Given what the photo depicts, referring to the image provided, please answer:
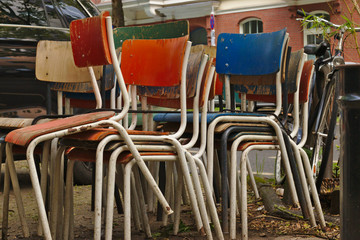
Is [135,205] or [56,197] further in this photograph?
[135,205]

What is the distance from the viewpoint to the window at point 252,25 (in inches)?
1022

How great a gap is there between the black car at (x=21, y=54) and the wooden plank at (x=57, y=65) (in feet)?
3.54

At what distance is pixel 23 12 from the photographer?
19.7 feet

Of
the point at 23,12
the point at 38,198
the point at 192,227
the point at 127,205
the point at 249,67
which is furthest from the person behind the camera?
the point at 23,12

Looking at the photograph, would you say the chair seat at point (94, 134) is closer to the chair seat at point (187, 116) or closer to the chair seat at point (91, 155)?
the chair seat at point (91, 155)

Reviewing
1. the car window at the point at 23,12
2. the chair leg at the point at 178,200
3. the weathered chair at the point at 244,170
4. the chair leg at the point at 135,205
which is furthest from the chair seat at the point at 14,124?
the car window at the point at 23,12

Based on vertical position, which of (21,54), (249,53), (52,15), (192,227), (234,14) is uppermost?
(234,14)

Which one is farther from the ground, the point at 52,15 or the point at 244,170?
the point at 52,15

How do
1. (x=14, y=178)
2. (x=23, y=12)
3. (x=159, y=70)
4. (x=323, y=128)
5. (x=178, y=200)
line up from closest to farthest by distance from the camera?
(x=159, y=70), (x=14, y=178), (x=178, y=200), (x=323, y=128), (x=23, y=12)

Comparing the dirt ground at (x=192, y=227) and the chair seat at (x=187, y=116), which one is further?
the dirt ground at (x=192, y=227)

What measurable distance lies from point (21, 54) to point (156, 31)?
1889mm

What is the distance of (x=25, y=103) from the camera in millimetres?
5797

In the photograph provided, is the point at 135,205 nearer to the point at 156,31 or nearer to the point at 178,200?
the point at 178,200

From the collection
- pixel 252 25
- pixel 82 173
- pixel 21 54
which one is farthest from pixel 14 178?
pixel 252 25
